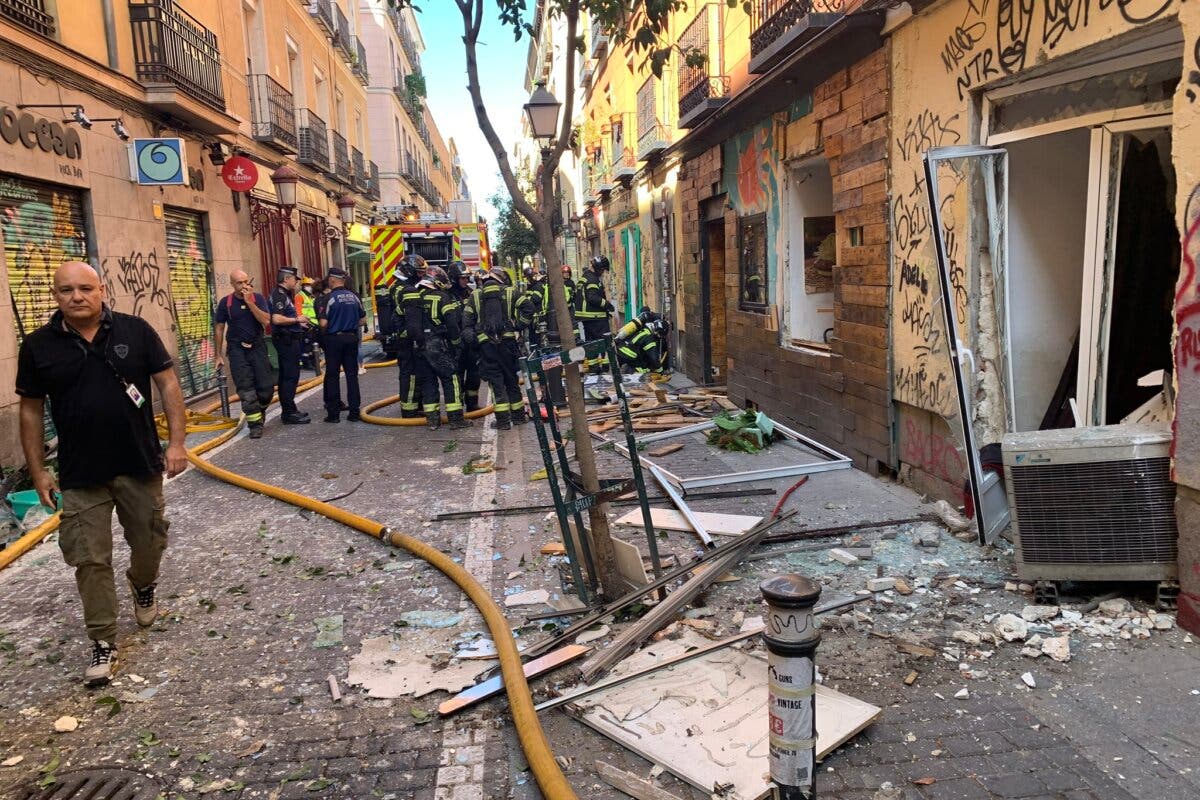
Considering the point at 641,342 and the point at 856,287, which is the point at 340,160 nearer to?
the point at 641,342

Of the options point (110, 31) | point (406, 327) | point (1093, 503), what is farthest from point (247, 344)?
point (1093, 503)

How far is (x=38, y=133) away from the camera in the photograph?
891 cm

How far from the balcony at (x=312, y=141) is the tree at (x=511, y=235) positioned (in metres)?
14.0

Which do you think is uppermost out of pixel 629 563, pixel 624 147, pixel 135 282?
pixel 624 147

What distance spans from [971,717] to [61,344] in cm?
435

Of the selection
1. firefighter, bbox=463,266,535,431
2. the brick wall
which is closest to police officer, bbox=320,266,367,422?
firefighter, bbox=463,266,535,431

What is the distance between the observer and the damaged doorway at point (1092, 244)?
4305 millimetres

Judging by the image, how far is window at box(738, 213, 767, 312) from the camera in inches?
372

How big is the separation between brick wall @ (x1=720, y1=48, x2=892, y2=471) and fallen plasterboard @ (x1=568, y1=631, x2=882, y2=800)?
140 inches

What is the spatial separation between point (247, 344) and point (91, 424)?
5.89 meters

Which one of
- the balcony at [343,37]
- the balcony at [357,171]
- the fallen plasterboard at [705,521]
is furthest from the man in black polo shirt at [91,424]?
the balcony at [343,37]

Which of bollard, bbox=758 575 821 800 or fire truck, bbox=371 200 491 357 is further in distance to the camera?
fire truck, bbox=371 200 491 357

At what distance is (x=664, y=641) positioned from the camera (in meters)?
3.88

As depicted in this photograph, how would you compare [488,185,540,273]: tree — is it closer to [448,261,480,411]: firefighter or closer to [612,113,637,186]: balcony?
[612,113,637,186]: balcony
